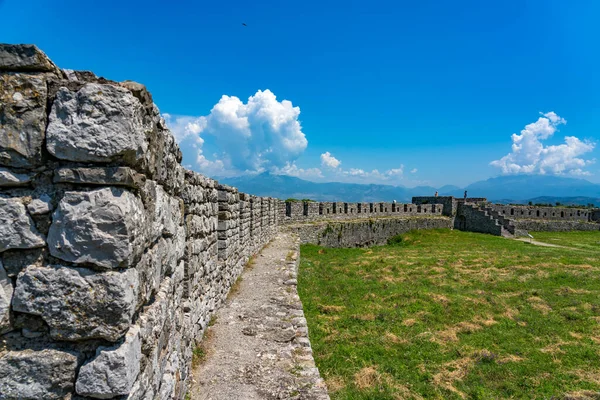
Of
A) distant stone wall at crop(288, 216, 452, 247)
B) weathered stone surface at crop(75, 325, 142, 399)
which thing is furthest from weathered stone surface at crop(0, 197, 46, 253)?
distant stone wall at crop(288, 216, 452, 247)

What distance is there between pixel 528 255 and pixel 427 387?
15.5 m

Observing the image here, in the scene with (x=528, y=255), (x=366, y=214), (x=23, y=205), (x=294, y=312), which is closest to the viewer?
(x=23, y=205)

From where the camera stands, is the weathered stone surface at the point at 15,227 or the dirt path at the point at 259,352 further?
the dirt path at the point at 259,352

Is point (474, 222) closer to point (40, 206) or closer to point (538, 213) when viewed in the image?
point (538, 213)

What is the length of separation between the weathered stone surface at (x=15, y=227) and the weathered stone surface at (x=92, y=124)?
337mm

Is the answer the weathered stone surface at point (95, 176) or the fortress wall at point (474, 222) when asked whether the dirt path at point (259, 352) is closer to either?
the weathered stone surface at point (95, 176)

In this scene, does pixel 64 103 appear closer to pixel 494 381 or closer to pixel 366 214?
pixel 494 381

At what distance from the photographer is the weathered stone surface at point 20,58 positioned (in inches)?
75.0

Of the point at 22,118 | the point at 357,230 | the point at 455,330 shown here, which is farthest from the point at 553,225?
the point at 22,118

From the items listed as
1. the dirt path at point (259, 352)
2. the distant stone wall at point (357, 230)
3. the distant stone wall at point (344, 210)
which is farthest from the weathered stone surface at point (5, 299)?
the distant stone wall at point (344, 210)

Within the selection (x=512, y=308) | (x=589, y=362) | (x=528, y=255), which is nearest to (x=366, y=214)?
(x=528, y=255)

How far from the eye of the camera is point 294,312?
6418 millimetres

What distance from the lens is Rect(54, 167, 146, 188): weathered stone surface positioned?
188 centimetres

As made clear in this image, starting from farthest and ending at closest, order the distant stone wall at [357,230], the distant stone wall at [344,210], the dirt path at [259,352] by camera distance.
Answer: the distant stone wall at [344,210] < the distant stone wall at [357,230] < the dirt path at [259,352]
